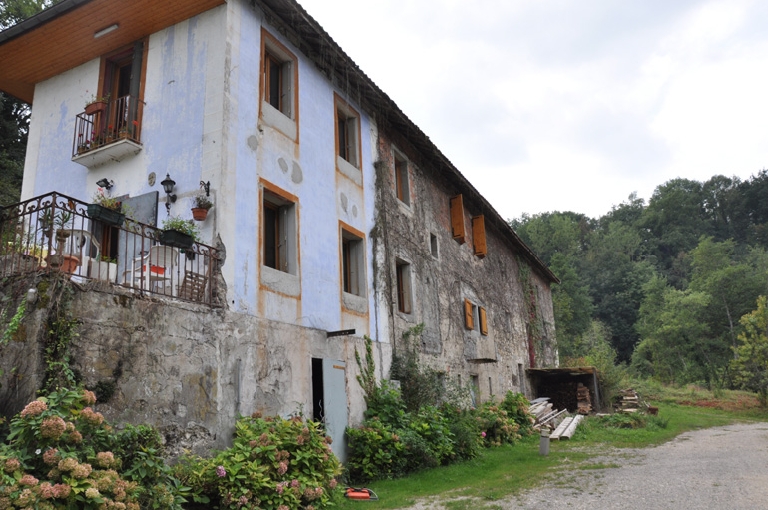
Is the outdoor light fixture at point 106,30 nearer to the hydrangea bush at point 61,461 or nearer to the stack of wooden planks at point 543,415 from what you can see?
the hydrangea bush at point 61,461

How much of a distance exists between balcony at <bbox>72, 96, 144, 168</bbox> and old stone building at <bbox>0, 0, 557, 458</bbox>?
4 centimetres

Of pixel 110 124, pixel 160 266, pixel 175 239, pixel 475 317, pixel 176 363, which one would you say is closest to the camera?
pixel 176 363

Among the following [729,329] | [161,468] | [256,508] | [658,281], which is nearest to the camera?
[161,468]

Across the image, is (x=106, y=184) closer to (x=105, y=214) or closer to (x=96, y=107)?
(x=96, y=107)

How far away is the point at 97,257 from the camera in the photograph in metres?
8.15

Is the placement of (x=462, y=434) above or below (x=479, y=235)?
below

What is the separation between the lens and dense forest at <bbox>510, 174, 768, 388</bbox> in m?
45.2

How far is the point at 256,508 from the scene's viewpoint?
6457 mm

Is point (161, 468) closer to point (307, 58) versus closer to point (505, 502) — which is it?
point (505, 502)

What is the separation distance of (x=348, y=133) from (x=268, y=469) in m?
7.93

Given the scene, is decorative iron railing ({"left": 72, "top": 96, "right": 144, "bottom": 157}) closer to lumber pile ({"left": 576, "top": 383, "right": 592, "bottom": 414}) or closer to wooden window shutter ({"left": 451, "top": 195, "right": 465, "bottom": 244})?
wooden window shutter ({"left": 451, "top": 195, "right": 465, "bottom": 244})

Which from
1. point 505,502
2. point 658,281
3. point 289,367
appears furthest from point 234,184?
point 658,281

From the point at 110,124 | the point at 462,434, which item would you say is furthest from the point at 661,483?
the point at 110,124

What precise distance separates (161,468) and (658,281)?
188 ft
